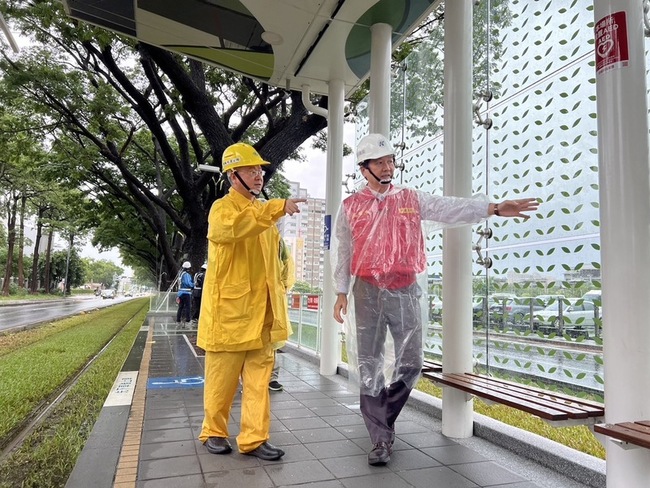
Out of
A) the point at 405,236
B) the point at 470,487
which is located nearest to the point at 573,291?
the point at 405,236

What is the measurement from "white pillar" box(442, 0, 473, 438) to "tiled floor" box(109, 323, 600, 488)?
281 mm

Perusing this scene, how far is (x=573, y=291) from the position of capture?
3092 millimetres

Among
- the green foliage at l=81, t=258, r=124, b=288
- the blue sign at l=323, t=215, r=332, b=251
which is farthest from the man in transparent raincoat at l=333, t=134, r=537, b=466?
the green foliage at l=81, t=258, r=124, b=288

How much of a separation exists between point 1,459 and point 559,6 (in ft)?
16.4

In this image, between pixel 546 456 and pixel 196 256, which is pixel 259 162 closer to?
pixel 546 456

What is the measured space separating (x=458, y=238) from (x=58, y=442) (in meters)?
3.35

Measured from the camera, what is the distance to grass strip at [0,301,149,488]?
3.13m

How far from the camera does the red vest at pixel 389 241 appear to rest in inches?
126

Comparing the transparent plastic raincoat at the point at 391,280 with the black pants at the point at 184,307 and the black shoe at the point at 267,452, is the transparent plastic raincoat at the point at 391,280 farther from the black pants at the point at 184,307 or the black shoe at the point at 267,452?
the black pants at the point at 184,307

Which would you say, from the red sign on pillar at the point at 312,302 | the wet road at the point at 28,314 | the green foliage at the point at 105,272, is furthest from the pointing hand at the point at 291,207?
the green foliage at the point at 105,272

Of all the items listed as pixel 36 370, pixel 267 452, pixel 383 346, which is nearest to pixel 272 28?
pixel 383 346

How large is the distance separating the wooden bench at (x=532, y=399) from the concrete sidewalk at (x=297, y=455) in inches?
17.7

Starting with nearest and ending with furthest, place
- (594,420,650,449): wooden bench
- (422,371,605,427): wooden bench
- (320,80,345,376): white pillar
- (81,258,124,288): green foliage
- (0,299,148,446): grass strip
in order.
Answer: (594,420,650,449): wooden bench, (422,371,605,427): wooden bench, (0,299,148,446): grass strip, (320,80,345,376): white pillar, (81,258,124,288): green foliage

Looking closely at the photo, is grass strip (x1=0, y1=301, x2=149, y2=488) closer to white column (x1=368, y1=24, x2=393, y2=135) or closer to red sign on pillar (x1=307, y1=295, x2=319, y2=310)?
red sign on pillar (x1=307, y1=295, x2=319, y2=310)
